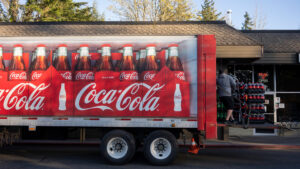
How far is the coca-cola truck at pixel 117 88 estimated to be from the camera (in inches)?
287

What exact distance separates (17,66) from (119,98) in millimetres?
2955

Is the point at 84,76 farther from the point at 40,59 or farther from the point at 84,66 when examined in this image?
the point at 40,59

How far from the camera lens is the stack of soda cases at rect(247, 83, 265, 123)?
8.27 m

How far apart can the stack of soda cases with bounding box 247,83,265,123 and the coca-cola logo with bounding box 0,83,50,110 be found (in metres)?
5.86

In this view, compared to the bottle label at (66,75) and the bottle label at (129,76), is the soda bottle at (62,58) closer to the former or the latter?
the bottle label at (66,75)

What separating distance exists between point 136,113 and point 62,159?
2877mm

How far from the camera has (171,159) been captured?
7332 millimetres

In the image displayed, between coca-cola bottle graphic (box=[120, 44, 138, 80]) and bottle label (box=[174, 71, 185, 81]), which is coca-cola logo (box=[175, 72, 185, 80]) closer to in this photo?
bottle label (box=[174, 71, 185, 81])

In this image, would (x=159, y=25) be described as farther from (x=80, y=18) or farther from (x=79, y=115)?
(x=80, y=18)

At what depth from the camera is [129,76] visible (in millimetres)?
7406

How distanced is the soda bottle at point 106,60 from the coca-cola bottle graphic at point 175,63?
1564 mm

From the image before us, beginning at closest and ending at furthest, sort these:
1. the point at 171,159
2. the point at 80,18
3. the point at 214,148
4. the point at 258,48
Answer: the point at 171,159, the point at 214,148, the point at 258,48, the point at 80,18

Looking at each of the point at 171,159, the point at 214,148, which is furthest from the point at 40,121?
the point at 214,148

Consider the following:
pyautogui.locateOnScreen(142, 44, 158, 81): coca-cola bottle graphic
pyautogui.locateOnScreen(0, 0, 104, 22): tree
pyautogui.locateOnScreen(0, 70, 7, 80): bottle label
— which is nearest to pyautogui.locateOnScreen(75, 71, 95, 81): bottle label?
pyautogui.locateOnScreen(142, 44, 158, 81): coca-cola bottle graphic
